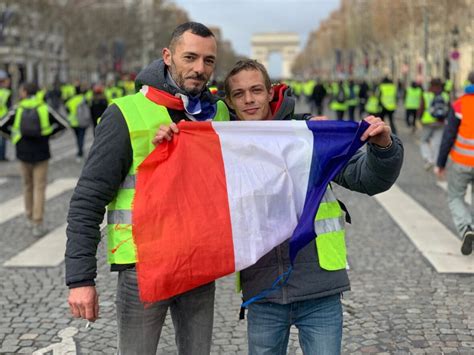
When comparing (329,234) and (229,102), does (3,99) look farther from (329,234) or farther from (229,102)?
(329,234)

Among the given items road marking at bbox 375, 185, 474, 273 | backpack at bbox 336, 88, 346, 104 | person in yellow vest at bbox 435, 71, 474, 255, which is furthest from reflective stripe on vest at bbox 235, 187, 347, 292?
backpack at bbox 336, 88, 346, 104

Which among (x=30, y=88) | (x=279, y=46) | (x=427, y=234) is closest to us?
(x=427, y=234)

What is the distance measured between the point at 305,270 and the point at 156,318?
59 centimetres

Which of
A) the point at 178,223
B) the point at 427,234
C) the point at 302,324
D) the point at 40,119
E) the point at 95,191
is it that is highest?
the point at 95,191

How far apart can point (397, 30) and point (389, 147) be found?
157ft

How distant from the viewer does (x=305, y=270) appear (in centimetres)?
270

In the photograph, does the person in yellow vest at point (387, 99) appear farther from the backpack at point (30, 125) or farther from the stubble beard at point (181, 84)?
the stubble beard at point (181, 84)

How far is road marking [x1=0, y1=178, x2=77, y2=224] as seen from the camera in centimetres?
942

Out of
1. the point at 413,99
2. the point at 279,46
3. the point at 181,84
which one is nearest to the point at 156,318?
the point at 181,84

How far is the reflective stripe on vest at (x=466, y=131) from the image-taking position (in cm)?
666

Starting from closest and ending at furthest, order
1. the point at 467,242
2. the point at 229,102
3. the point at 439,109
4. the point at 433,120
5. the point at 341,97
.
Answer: the point at 229,102 → the point at 467,242 → the point at 439,109 → the point at 433,120 → the point at 341,97

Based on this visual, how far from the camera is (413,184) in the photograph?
1147 cm

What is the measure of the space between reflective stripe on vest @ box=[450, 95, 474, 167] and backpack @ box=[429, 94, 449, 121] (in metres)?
6.07

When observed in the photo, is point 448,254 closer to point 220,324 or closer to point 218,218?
point 220,324
